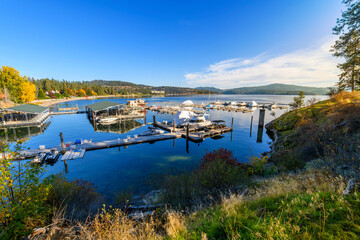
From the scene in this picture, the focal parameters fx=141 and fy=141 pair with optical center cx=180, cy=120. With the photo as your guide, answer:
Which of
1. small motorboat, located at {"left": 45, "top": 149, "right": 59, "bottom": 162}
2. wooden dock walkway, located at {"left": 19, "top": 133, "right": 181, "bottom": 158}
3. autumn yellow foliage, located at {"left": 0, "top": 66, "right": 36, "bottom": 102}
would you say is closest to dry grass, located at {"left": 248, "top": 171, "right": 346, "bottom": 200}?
wooden dock walkway, located at {"left": 19, "top": 133, "right": 181, "bottom": 158}

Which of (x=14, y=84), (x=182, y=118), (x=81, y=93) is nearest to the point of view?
(x=182, y=118)

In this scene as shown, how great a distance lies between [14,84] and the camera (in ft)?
201

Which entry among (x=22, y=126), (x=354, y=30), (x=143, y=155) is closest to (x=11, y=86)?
(x=22, y=126)


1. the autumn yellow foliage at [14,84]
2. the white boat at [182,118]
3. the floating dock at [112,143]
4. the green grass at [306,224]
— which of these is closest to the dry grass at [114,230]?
the green grass at [306,224]

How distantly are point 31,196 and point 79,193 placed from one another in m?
4.32

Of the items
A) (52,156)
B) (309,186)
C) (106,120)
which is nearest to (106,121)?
(106,120)

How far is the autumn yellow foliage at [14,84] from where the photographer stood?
5878cm

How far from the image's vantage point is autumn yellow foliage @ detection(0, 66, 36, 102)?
193 feet

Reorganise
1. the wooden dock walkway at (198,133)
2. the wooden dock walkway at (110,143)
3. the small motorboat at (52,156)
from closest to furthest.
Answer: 1. the small motorboat at (52,156)
2. the wooden dock walkway at (110,143)
3. the wooden dock walkway at (198,133)

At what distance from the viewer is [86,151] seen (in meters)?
22.6

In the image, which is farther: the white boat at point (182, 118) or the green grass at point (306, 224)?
the white boat at point (182, 118)

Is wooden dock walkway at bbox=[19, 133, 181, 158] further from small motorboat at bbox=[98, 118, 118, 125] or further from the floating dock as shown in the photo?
small motorboat at bbox=[98, 118, 118, 125]

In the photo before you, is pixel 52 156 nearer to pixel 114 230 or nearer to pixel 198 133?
pixel 114 230

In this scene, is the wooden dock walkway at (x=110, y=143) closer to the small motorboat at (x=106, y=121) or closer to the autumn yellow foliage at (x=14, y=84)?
the small motorboat at (x=106, y=121)
